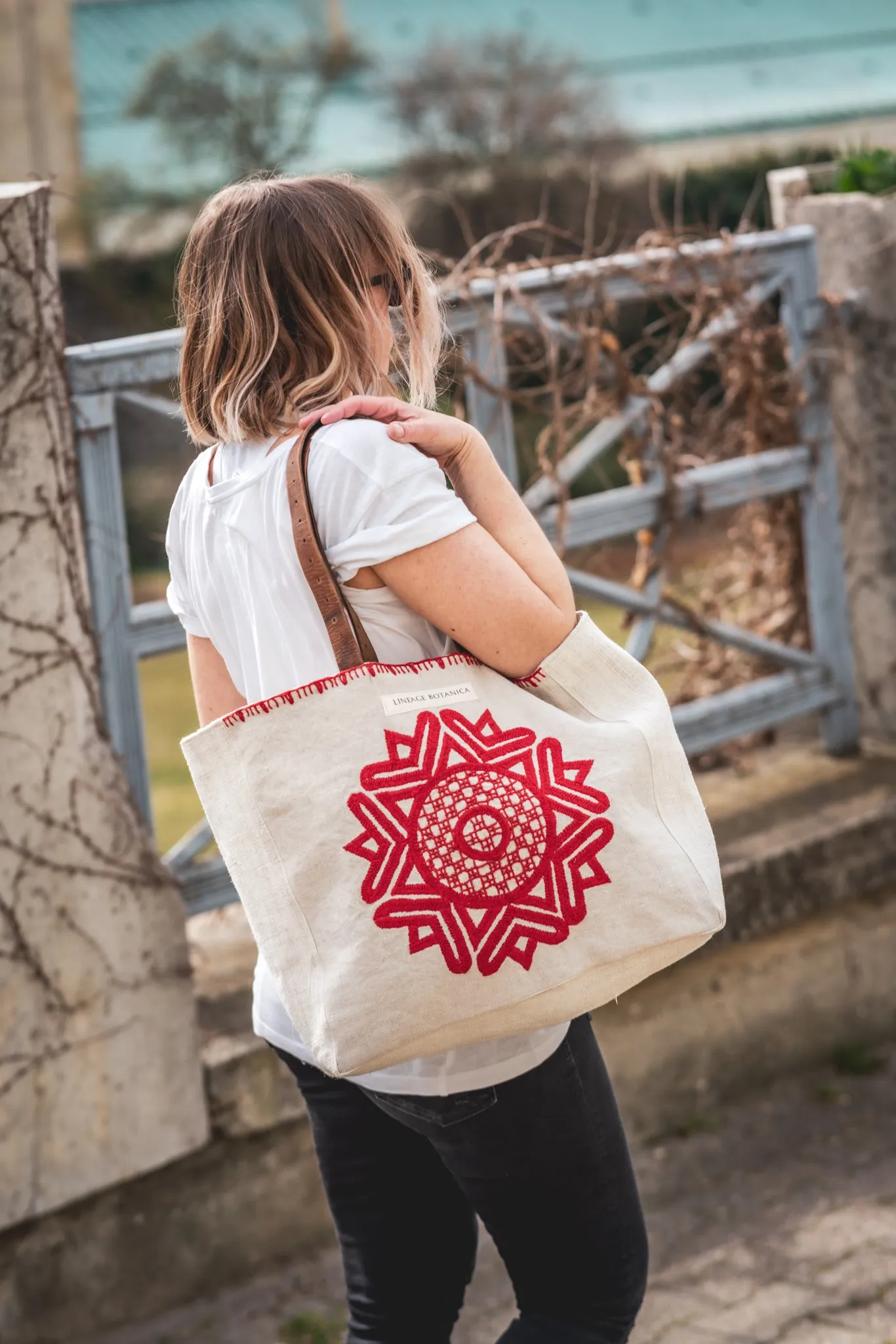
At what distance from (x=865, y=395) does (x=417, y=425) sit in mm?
2580

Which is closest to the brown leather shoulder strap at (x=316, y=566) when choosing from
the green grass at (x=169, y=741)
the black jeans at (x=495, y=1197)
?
the black jeans at (x=495, y=1197)

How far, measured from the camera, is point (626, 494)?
365 centimetres

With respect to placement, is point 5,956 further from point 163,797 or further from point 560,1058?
point 163,797

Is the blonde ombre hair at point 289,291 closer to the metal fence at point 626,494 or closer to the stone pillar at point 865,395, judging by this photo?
the metal fence at point 626,494

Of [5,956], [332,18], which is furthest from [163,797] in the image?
[332,18]

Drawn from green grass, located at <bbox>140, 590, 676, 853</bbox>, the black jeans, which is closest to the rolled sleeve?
the black jeans

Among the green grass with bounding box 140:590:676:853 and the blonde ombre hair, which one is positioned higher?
the blonde ombre hair

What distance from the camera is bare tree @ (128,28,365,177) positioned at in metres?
16.6

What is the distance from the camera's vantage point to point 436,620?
5.18 feet

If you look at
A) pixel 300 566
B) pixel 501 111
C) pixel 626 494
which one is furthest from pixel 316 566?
pixel 501 111

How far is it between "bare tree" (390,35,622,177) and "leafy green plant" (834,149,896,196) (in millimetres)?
9846

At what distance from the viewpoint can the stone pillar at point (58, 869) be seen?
254 cm

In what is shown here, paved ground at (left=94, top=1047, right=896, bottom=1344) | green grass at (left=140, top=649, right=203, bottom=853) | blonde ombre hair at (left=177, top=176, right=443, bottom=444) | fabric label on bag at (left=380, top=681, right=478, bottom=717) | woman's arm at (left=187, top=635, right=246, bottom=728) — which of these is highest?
Answer: blonde ombre hair at (left=177, top=176, right=443, bottom=444)

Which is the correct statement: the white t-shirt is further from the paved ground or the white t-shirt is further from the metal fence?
the paved ground
